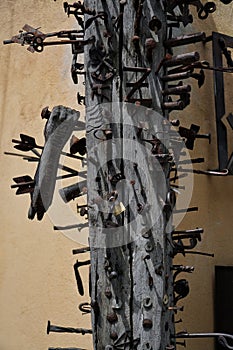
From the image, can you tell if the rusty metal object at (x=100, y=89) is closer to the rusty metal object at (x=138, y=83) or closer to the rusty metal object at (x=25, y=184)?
the rusty metal object at (x=138, y=83)

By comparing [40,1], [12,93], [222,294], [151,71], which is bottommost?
[222,294]

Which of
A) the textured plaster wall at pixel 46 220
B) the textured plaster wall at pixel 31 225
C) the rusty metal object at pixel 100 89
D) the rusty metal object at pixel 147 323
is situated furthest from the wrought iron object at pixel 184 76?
the textured plaster wall at pixel 31 225

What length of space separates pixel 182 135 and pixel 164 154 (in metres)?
0.14

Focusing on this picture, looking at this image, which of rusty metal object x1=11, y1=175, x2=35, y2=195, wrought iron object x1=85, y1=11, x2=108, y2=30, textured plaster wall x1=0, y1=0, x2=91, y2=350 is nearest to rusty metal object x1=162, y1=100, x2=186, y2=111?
wrought iron object x1=85, y1=11, x2=108, y2=30

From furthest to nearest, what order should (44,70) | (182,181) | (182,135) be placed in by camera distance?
(44,70)
(182,181)
(182,135)

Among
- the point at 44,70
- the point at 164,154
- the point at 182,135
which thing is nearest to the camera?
the point at 164,154

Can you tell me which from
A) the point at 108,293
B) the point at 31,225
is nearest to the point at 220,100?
the point at 31,225

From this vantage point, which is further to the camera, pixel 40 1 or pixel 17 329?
pixel 40 1

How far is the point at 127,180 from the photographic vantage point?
1079mm

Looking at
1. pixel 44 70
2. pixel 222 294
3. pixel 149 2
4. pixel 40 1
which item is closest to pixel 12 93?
pixel 44 70

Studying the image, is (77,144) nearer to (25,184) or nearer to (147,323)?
(25,184)

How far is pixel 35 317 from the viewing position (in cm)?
180

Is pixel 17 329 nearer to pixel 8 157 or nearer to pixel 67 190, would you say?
pixel 8 157

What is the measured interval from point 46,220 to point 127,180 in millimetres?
848
